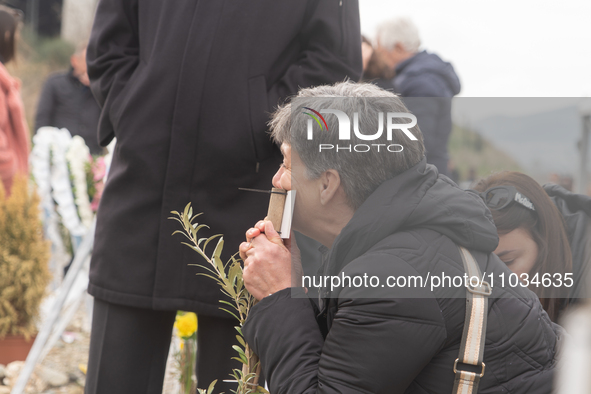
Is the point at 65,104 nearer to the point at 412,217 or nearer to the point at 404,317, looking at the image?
the point at 412,217

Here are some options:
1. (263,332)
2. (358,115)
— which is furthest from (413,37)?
(263,332)

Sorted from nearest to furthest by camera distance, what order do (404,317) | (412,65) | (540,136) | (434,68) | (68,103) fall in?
(404,317) → (540,136) → (434,68) → (412,65) → (68,103)

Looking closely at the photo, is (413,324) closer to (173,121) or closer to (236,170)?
(236,170)

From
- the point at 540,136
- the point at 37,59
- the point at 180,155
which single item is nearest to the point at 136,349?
the point at 180,155

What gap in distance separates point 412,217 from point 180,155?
29.6 inches

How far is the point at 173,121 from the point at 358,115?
25.2 inches

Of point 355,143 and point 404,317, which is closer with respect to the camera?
point 404,317

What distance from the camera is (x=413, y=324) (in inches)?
46.4

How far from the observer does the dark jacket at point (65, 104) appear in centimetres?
491

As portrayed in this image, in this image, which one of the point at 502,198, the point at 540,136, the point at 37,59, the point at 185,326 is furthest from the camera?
the point at 37,59

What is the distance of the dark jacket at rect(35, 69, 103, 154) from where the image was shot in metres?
4.91

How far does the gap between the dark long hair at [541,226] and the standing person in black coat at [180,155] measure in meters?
0.65

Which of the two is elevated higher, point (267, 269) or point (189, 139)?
point (189, 139)

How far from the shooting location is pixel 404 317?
118 cm
